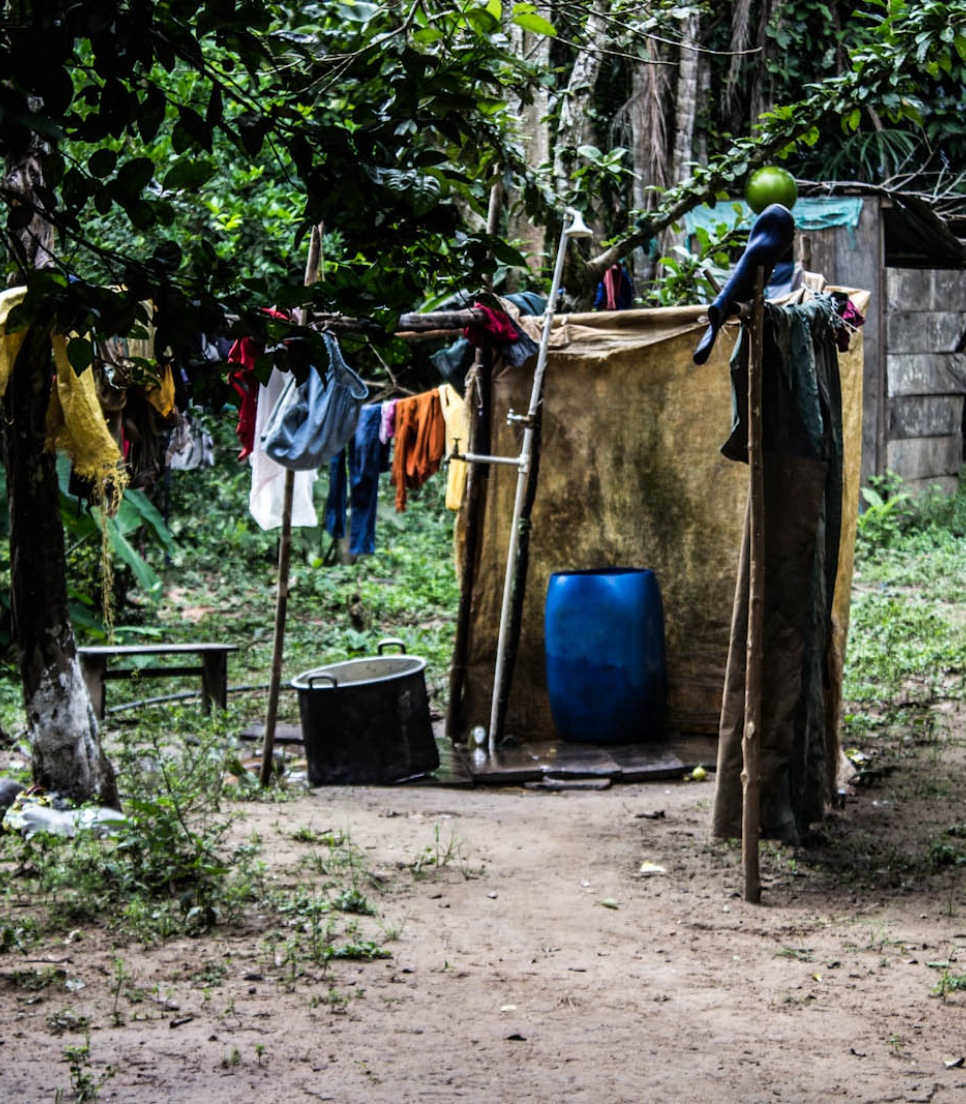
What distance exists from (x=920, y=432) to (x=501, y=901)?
9.69 metres

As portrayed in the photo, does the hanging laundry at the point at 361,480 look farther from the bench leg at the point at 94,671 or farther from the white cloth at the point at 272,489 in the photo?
the bench leg at the point at 94,671

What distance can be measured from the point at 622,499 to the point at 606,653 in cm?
89

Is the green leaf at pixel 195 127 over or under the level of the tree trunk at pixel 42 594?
over

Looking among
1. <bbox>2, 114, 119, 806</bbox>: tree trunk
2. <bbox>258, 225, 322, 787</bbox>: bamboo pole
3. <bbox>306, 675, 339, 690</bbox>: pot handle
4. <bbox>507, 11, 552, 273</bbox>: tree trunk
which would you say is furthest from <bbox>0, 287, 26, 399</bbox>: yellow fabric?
<bbox>507, 11, 552, 273</bbox>: tree trunk

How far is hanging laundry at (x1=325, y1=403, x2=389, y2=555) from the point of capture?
7762mm

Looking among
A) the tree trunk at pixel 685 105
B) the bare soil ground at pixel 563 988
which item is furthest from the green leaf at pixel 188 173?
the tree trunk at pixel 685 105

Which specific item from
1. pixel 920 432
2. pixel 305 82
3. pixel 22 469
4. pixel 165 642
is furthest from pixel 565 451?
pixel 920 432

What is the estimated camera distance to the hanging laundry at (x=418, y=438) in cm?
755

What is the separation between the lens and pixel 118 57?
2137mm

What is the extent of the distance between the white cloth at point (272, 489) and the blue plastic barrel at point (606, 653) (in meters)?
1.41

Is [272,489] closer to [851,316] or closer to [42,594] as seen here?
[42,594]

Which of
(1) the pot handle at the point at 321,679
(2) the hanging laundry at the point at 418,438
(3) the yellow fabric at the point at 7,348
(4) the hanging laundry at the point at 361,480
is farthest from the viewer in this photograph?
(4) the hanging laundry at the point at 361,480

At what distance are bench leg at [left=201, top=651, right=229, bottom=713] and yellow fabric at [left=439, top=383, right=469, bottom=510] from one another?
189 centimetres

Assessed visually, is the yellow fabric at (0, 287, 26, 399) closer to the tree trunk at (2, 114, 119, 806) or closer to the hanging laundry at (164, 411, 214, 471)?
the tree trunk at (2, 114, 119, 806)
